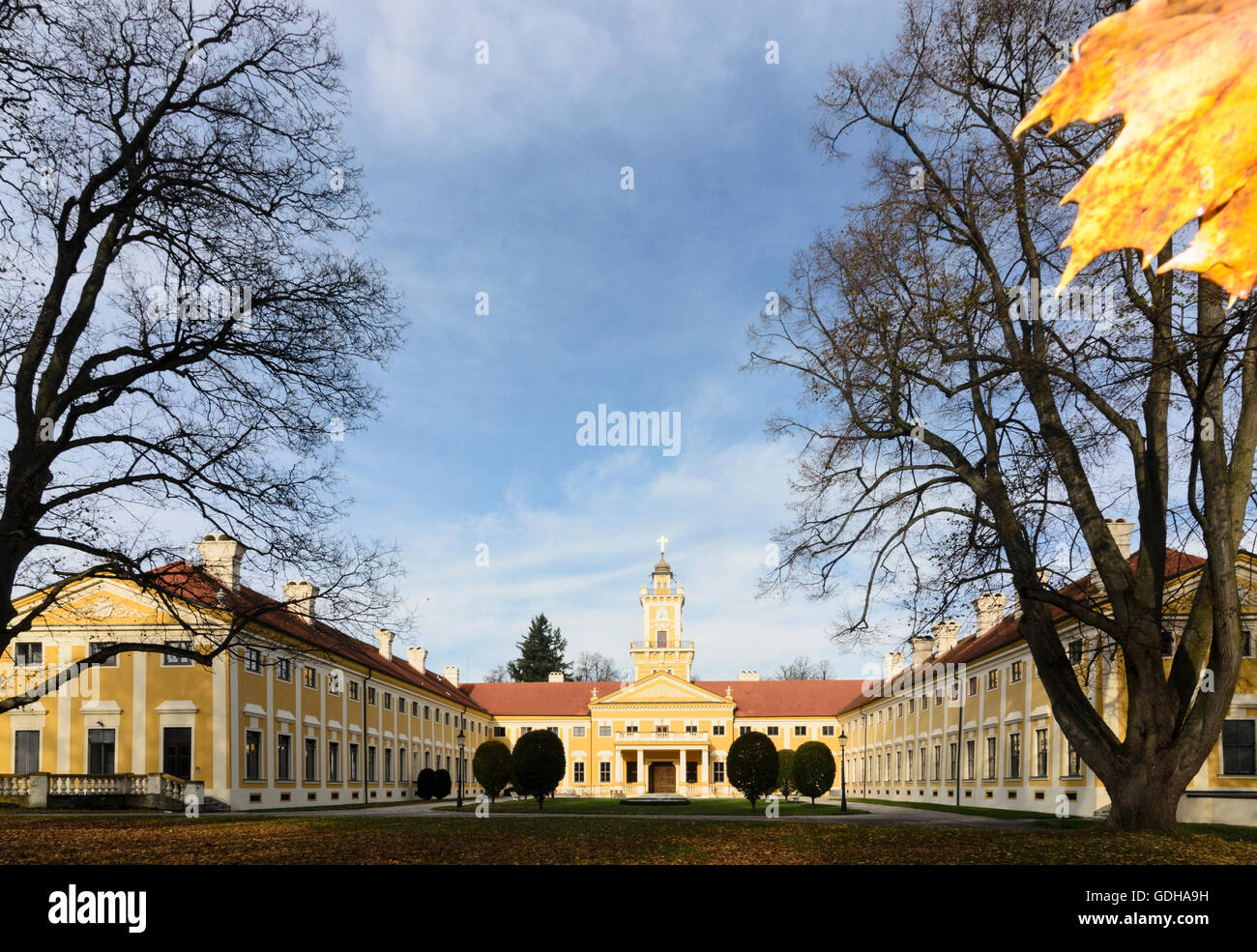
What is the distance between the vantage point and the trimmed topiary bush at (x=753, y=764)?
39188mm

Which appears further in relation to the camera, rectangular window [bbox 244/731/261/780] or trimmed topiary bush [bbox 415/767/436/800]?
trimmed topiary bush [bbox 415/767/436/800]

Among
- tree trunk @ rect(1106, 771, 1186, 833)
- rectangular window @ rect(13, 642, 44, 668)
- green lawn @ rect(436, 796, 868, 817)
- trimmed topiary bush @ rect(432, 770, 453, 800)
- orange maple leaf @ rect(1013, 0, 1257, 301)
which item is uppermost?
orange maple leaf @ rect(1013, 0, 1257, 301)

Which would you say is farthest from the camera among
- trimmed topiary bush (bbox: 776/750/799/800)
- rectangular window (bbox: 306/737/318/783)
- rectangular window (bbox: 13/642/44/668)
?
trimmed topiary bush (bbox: 776/750/799/800)

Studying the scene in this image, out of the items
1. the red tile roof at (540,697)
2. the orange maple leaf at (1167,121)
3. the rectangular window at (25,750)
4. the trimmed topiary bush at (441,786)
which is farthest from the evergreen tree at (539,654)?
the orange maple leaf at (1167,121)

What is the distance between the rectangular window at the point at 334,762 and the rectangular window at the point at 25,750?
12321 millimetres

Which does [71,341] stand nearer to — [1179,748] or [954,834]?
[954,834]

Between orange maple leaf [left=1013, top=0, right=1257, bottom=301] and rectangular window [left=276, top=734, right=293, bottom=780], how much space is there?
41189 mm

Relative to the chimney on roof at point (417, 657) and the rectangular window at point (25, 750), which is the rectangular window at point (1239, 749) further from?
the chimney on roof at point (417, 657)

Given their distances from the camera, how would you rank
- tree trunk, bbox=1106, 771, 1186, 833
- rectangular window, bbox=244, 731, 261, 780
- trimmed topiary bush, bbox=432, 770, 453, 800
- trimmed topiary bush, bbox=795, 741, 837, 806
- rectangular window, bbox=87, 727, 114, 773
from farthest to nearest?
1. trimmed topiary bush, bbox=432, 770, 453, 800
2. trimmed topiary bush, bbox=795, 741, 837, 806
3. rectangular window, bbox=244, 731, 261, 780
4. rectangular window, bbox=87, 727, 114, 773
5. tree trunk, bbox=1106, 771, 1186, 833

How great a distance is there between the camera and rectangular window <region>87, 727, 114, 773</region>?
3391 cm

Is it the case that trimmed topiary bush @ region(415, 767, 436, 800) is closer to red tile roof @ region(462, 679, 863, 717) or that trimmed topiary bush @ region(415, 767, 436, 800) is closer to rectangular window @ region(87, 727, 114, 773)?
rectangular window @ region(87, 727, 114, 773)

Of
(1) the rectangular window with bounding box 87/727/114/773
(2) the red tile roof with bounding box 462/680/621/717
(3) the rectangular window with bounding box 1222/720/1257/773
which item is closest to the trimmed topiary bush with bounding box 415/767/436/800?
(1) the rectangular window with bounding box 87/727/114/773
